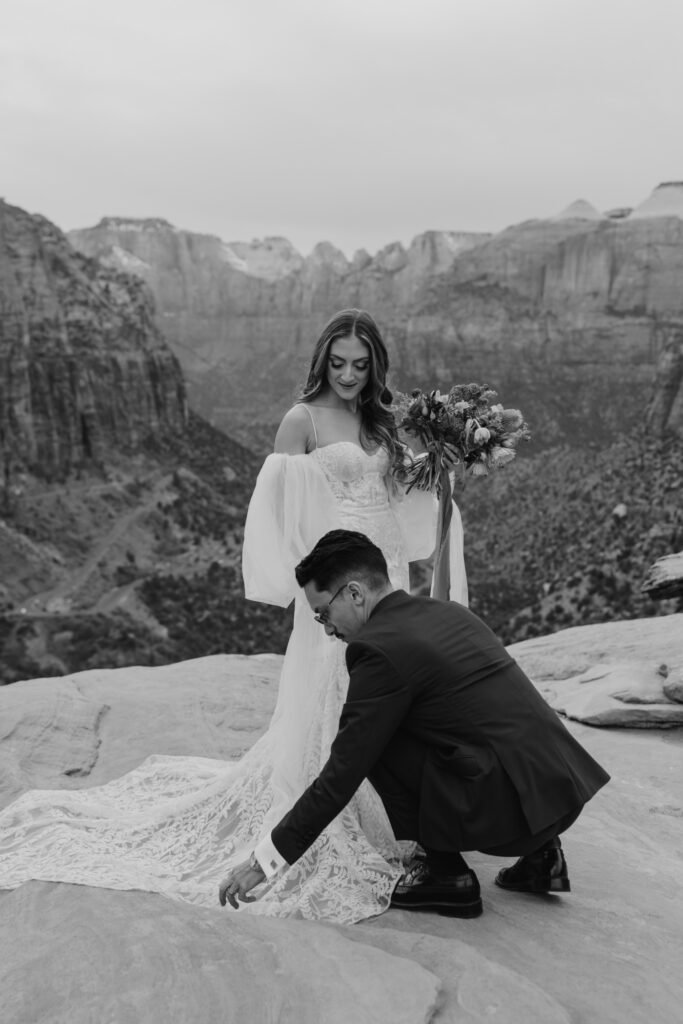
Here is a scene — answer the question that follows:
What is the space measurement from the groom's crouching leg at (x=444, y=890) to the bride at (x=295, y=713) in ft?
1.09

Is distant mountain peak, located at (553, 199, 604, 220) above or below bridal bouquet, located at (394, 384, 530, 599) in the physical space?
above

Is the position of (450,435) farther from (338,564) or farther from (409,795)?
(409,795)

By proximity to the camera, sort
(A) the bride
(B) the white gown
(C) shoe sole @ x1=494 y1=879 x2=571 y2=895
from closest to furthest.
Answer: (C) shoe sole @ x1=494 y1=879 x2=571 y2=895
(B) the white gown
(A) the bride

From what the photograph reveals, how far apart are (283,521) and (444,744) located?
2039 millimetres

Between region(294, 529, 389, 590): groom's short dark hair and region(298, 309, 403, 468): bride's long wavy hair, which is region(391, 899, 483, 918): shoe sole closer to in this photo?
region(294, 529, 389, 590): groom's short dark hair

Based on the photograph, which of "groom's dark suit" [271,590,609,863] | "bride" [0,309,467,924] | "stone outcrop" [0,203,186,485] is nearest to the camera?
"groom's dark suit" [271,590,609,863]

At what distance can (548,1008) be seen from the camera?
3.67 metres

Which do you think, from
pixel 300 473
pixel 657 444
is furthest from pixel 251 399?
pixel 300 473

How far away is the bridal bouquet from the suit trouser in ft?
6.47

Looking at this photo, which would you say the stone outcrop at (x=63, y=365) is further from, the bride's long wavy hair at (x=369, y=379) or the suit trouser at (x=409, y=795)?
the suit trouser at (x=409, y=795)

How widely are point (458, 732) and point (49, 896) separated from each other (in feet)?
7.02

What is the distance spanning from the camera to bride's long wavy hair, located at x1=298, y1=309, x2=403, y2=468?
5918mm

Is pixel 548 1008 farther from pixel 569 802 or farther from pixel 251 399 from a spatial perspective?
pixel 251 399

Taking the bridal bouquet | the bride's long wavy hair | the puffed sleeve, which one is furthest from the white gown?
the bridal bouquet
